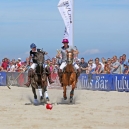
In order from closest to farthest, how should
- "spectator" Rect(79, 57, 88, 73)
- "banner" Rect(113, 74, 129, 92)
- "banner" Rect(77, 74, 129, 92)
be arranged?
"banner" Rect(113, 74, 129, 92) < "banner" Rect(77, 74, 129, 92) < "spectator" Rect(79, 57, 88, 73)

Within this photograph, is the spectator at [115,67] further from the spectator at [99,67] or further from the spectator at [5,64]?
the spectator at [5,64]

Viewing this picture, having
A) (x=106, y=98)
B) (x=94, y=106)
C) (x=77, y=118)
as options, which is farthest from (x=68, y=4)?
(x=77, y=118)

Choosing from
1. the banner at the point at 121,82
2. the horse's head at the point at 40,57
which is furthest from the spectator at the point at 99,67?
the horse's head at the point at 40,57

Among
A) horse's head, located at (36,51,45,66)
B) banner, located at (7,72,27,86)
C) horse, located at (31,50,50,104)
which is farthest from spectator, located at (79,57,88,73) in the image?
horse's head, located at (36,51,45,66)

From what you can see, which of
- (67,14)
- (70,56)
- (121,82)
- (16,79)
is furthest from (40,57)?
(16,79)

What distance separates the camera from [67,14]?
23.5 meters

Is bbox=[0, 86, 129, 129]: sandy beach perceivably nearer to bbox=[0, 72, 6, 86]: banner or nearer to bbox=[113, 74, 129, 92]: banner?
bbox=[113, 74, 129, 92]: banner

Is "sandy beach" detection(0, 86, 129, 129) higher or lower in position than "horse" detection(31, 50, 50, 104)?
lower

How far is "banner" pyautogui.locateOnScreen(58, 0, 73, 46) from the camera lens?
23.2 meters

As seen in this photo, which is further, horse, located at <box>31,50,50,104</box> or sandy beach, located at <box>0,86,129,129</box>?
horse, located at <box>31,50,50,104</box>

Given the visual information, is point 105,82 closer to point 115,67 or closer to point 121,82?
point 115,67

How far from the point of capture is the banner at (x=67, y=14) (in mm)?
23161

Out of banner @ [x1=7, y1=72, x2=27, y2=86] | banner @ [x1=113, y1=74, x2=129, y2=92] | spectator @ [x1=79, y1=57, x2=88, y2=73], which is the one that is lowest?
banner @ [x1=113, y1=74, x2=129, y2=92]

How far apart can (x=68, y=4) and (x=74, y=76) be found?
7.11 metres
